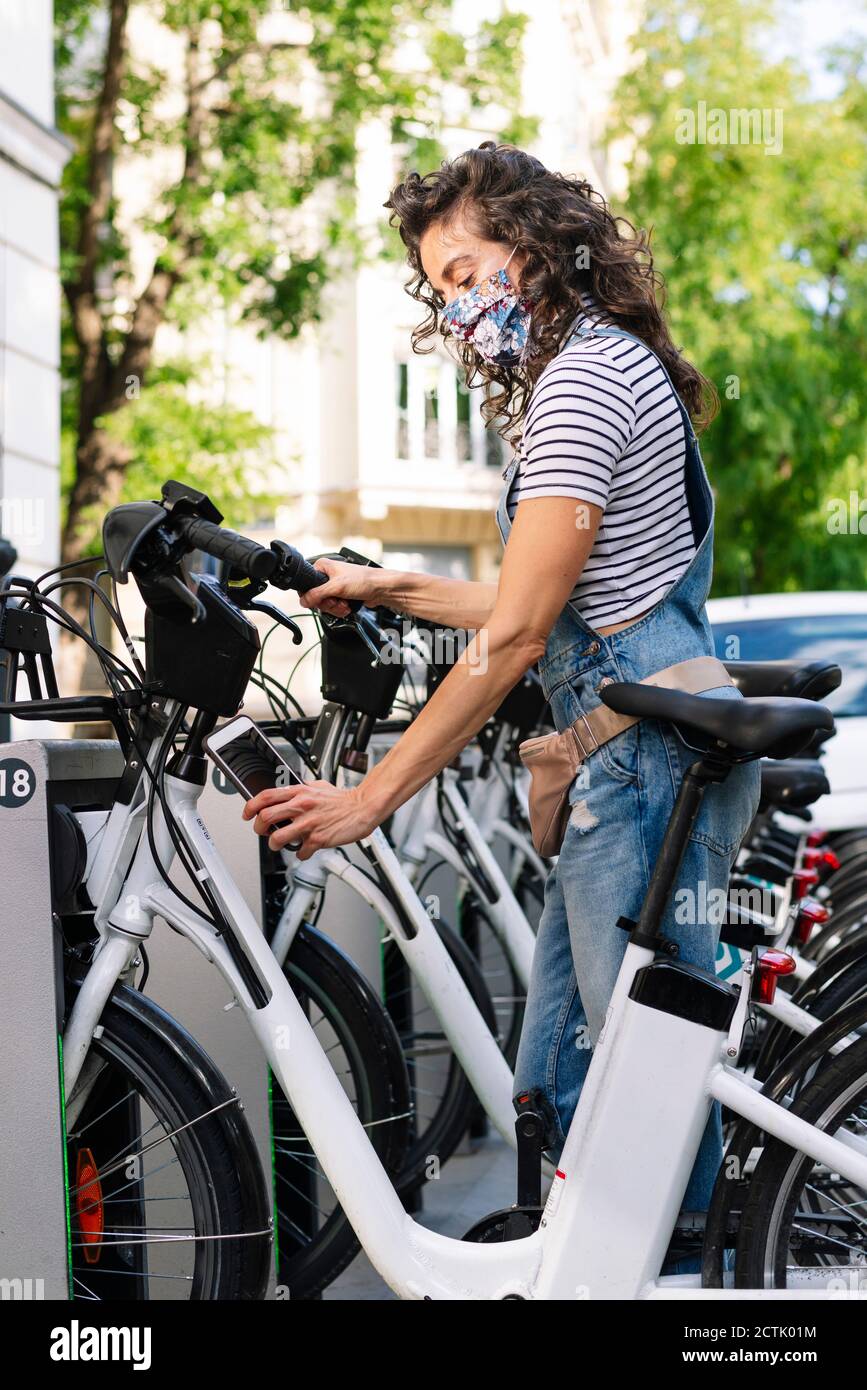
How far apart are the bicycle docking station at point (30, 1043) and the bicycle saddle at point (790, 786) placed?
2.30 metres

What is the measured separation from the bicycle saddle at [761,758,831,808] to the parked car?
373 cm

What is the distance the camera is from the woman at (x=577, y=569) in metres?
2.20

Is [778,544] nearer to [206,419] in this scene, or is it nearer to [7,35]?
[206,419]

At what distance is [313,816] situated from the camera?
232 cm

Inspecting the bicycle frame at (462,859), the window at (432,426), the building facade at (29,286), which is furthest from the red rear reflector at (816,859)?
the window at (432,426)

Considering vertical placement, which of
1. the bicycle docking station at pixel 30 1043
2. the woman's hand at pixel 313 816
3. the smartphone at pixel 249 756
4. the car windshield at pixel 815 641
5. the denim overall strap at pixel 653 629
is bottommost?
the bicycle docking station at pixel 30 1043

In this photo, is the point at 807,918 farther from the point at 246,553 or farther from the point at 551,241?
the point at 246,553

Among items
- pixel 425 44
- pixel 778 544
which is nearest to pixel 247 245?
pixel 425 44

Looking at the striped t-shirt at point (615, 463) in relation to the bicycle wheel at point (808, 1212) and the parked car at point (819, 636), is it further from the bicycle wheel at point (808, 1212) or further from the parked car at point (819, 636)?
the parked car at point (819, 636)

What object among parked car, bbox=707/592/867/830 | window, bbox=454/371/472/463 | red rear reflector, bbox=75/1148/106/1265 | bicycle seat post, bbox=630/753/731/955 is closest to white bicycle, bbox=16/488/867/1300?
bicycle seat post, bbox=630/753/731/955

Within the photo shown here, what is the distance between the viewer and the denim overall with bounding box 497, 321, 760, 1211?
2297mm

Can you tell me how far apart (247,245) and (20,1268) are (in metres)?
12.3

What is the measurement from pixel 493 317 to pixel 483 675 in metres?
0.64

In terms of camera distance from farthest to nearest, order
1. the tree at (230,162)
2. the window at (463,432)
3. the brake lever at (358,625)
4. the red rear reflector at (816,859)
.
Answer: the window at (463,432)
the tree at (230,162)
the red rear reflector at (816,859)
the brake lever at (358,625)
